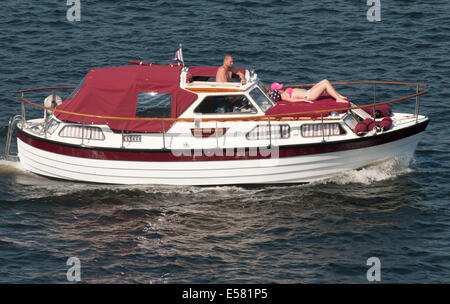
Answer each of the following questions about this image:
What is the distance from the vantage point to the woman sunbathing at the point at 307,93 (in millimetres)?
22016

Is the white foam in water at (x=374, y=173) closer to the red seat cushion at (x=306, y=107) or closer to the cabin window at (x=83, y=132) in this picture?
the red seat cushion at (x=306, y=107)

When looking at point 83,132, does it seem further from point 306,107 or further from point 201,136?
point 306,107

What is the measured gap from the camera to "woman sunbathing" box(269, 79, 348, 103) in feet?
72.2

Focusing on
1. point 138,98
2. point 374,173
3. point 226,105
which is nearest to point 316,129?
point 374,173

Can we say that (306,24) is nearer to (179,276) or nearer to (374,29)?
(374,29)

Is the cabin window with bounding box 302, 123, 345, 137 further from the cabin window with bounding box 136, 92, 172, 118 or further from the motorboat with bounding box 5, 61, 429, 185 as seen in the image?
the cabin window with bounding box 136, 92, 172, 118

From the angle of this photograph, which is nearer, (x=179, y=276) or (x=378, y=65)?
(x=179, y=276)

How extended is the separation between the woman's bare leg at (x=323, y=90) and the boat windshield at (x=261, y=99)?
4.30 ft

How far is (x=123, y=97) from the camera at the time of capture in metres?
21.2

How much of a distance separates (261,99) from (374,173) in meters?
3.83

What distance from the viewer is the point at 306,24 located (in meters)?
34.8

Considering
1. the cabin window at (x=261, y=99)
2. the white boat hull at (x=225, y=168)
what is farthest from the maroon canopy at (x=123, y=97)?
the cabin window at (x=261, y=99)

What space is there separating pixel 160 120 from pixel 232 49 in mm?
12258
